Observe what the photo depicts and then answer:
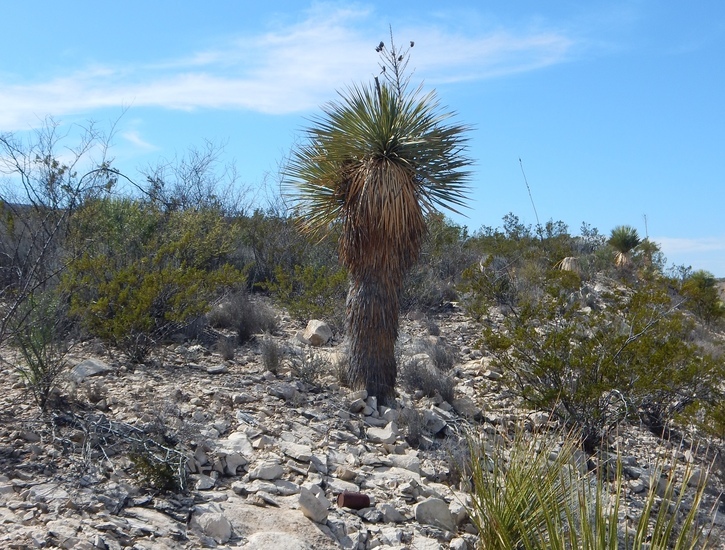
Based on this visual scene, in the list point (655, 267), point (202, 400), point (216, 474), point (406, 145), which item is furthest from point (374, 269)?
point (655, 267)

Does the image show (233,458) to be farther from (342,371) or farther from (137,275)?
(137,275)

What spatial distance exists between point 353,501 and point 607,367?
11.6 ft

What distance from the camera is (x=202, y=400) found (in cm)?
769

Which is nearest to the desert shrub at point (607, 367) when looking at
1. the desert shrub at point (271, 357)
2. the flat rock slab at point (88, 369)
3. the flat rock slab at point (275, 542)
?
the desert shrub at point (271, 357)

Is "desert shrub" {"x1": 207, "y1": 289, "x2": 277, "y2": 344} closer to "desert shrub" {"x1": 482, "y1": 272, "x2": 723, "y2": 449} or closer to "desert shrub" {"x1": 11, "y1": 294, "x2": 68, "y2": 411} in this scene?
"desert shrub" {"x1": 11, "y1": 294, "x2": 68, "y2": 411}

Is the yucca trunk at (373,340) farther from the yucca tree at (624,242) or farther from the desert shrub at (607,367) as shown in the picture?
the yucca tree at (624,242)

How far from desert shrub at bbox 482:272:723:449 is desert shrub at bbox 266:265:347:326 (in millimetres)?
3758

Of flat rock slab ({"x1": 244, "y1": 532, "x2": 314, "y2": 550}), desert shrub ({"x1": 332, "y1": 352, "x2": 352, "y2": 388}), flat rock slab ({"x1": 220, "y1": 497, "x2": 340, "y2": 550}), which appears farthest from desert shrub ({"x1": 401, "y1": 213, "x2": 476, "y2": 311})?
flat rock slab ({"x1": 244, "y1": 532, "x2": 314, "y2": 550})

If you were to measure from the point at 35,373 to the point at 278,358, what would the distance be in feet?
10.8

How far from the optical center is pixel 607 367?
8.05 metres

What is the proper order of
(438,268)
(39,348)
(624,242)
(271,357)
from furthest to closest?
(624,242)
(438,268)
(271,357)
(39,348)

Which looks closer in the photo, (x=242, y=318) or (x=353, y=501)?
(x=353, y=501)

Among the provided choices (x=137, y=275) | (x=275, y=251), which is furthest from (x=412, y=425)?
(x=275, y=251)

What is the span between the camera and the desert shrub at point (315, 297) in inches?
480
